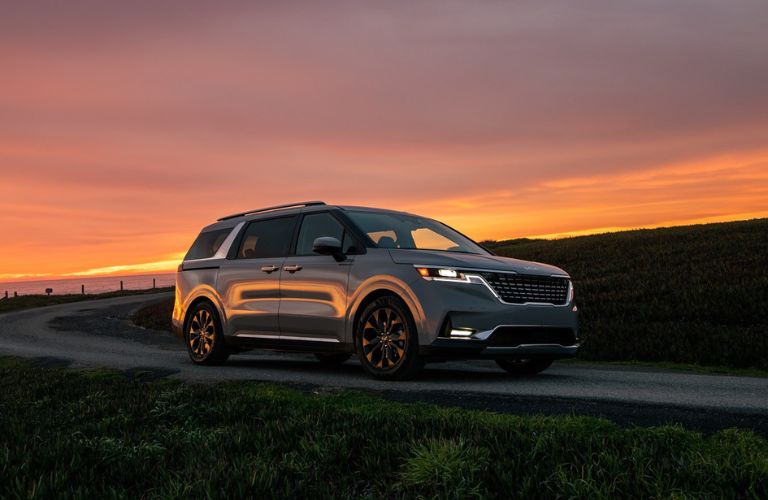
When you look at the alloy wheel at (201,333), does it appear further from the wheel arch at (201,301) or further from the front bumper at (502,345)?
the front bumper at (502,345)

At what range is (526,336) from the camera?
8.09m

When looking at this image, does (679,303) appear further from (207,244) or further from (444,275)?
(207,244)

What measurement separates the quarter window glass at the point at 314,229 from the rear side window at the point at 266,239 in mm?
249

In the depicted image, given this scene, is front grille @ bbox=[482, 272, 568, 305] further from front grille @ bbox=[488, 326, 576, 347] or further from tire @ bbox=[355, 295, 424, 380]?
tire @ bbox=[355, 295, 424, 380]

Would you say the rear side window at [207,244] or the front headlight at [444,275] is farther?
the rear side window at [207,244]

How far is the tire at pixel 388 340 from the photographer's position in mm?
7898

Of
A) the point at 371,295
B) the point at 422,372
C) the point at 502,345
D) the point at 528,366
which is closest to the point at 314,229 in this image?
the point at 371,295

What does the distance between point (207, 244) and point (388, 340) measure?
4.37m

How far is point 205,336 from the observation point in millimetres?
10766

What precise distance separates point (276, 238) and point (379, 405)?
4.35 metres

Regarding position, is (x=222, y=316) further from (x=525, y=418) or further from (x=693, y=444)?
(x=693, y=444)

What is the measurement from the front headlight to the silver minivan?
1cm

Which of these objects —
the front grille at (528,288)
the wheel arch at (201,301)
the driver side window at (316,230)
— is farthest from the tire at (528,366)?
the wheel arch at (201,301)

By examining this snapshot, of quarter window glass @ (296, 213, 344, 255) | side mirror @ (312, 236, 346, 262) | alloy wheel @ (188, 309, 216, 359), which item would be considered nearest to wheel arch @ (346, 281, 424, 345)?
side mirror @ (312, 236, 346, 262)
